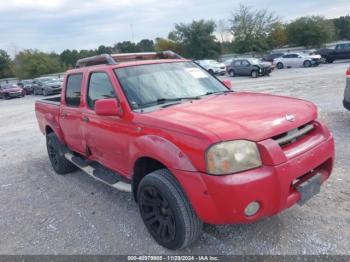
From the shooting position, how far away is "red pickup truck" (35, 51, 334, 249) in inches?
103

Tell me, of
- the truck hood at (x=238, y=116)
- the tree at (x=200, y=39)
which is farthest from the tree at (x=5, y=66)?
the truck hood at (x=238, y=116)

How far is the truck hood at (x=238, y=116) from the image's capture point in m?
2.68

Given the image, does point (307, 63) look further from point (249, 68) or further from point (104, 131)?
point (104, 131)

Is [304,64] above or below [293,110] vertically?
below

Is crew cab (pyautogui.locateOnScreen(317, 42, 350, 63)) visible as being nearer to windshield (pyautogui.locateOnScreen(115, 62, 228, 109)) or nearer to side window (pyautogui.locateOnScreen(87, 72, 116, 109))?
windshield (pyautogui.locateOnScreen(115, 62, 228, 109))

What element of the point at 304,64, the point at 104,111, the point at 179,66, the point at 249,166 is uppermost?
the point at 179,66

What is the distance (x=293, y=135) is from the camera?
2.94 m

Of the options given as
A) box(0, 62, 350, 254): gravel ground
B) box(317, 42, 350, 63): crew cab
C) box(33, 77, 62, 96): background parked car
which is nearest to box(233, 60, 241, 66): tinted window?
box(317, 42, 350, 63): crew cab

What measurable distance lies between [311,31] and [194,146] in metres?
51.2

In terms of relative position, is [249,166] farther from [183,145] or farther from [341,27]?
[341,27]

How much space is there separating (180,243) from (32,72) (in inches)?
2368

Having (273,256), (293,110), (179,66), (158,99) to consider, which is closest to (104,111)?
(158,99)

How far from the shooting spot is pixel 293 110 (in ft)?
10.2

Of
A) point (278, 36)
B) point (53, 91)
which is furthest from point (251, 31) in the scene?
point (53, 91)
